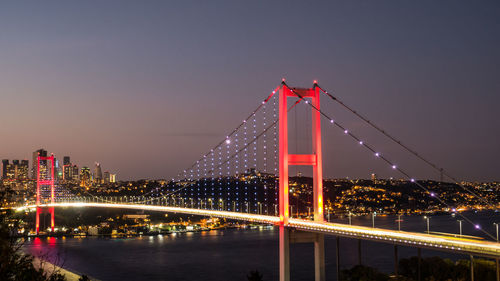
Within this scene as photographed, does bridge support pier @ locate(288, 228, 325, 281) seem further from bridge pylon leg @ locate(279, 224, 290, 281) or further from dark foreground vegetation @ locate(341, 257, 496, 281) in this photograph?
dark foreground vegetation @ locate(341, 257, 496, 281)

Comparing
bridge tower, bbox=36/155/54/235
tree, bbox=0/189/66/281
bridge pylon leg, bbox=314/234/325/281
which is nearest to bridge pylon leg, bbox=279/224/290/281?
bridge pylon leg, bbox=314/234/325/281

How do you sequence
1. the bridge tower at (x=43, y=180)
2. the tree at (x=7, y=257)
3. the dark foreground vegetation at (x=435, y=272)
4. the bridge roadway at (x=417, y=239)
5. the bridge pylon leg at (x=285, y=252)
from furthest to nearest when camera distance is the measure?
1. the bridge tower at (x=43, y=180)
2. the bridge pylon leg at (x=285, y=252)
3. the dark foreground vegetation at (x=435, y=272)
4. the bridge roadway at (x=417, y=239)
5. the tree at (x=7, y=257)

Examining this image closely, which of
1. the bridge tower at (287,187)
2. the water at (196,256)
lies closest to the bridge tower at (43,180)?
the water at (196,256)

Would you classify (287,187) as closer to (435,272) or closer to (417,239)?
(435,272)

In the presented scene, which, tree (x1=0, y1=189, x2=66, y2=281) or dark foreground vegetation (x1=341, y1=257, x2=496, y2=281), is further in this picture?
dark foreground vegetation (x1=341, y1=257, x2=496, y2=281)

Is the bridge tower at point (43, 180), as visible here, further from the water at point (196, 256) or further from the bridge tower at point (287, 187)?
the bridge tower at point (287, 187)

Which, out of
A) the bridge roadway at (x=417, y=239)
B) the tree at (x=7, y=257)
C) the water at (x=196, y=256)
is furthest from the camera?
the water at (x=196, y=256)

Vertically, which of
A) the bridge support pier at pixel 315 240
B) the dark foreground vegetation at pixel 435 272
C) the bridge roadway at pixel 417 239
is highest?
the bridge roadway at pixel 417 239
